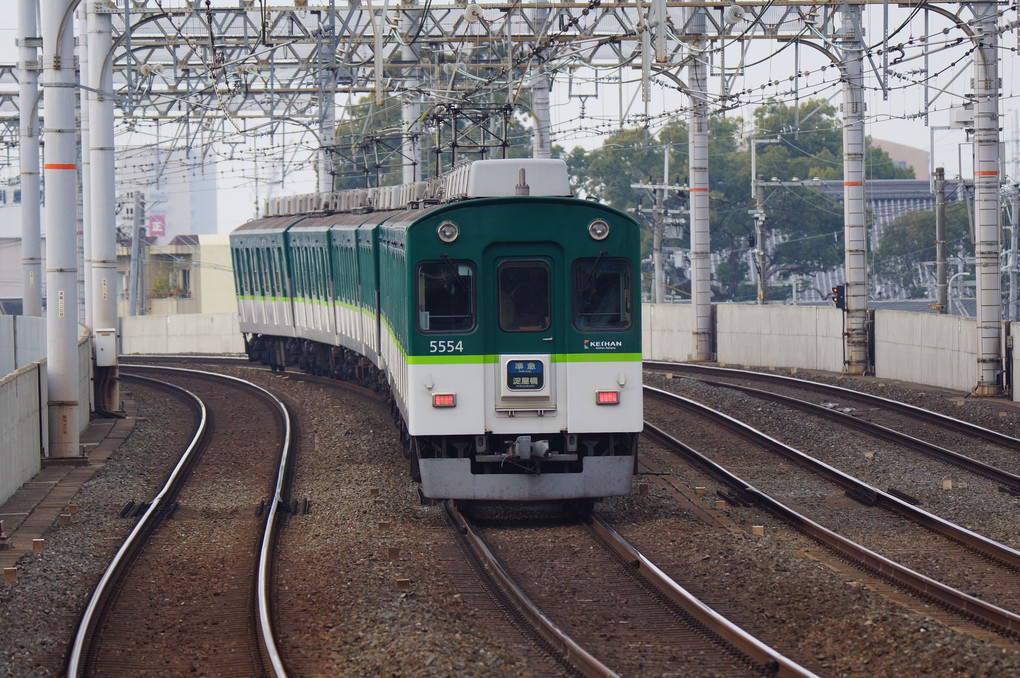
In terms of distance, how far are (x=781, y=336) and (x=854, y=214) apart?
4.76 meters

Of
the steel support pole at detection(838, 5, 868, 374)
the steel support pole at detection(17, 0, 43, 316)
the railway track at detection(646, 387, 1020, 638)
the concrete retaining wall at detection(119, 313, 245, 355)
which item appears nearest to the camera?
the railway track at detection(646, 387, 1020, 638)

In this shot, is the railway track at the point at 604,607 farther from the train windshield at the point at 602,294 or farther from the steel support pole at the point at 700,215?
the steel support pole at the point at 700,215

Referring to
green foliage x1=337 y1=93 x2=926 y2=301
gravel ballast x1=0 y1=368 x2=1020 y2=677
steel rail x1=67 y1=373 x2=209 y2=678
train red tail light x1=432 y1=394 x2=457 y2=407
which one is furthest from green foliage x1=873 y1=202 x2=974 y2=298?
train red tail light x1=432 y1=394 x2=457 y2=407

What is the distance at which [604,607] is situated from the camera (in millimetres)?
9430

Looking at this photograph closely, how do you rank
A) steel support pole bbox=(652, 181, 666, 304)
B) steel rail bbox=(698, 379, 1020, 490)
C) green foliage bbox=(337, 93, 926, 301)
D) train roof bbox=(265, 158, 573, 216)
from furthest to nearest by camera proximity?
green foliage bbox=(337, 93, 926, 301)
steel support pole bbox=(652, 181, 666, 304)
steel rail bbox=(698, 379, 1020, 490)
train roof bbox=(265, 158, 573, 216)

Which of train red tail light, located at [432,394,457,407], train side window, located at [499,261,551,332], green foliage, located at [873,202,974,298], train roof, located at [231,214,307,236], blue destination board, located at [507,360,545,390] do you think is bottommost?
train red tail light, located at [432,394,457,407]

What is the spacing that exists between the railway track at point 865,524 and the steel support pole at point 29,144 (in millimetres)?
14328

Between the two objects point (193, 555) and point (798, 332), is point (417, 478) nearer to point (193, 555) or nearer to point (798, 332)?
point (193, 555)

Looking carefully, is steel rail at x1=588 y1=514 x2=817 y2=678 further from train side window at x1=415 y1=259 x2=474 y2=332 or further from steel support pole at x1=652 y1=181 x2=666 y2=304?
steel support pole at x1=652 y1=181 x2=666 y2=304

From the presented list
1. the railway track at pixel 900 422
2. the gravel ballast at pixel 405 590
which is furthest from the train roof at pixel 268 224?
the gravel ballast at pixel 405 590

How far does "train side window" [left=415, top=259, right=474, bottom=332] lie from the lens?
12.2m

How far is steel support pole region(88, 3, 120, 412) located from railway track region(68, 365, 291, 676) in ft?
15.8

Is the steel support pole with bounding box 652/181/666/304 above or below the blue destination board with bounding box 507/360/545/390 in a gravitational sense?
above

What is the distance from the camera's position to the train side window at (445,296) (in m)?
12.2
